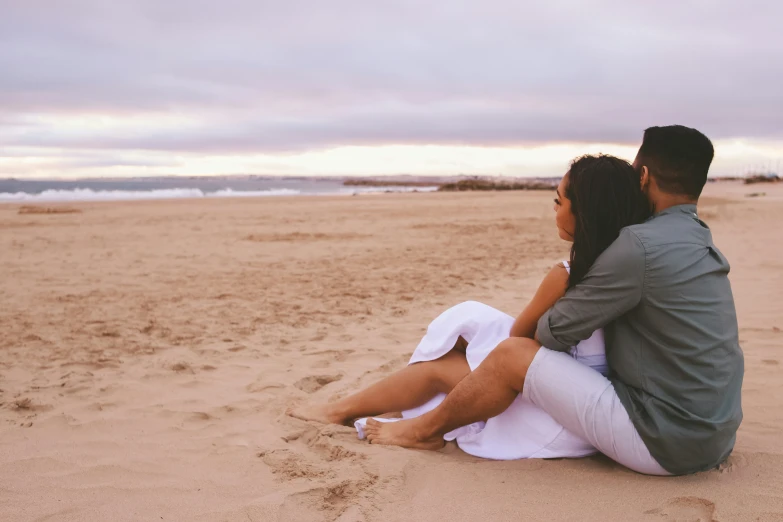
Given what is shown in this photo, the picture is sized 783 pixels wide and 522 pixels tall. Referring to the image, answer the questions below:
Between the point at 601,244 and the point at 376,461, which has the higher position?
the point at 601,244

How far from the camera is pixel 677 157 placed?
2.29m

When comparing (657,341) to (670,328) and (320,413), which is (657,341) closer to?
(670,328)

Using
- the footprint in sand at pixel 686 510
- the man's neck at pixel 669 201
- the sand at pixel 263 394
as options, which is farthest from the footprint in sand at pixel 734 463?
the man's neck at pixel 669 201

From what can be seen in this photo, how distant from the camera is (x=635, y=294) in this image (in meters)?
2.21

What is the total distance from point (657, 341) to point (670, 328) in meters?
0.07

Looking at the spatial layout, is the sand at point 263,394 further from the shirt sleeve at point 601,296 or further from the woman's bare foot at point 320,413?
the shirt sleeve at point 601,296

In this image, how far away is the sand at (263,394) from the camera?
7.57 feet

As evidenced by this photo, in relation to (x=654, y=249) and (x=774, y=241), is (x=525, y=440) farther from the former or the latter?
(x=774, y=241)

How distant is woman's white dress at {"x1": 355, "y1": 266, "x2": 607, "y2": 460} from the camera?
8.45ft

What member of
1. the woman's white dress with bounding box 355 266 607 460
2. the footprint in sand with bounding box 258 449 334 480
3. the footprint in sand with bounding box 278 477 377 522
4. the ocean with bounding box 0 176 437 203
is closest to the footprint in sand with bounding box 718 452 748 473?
the woman's white dress with bounding box 355 266 607 460

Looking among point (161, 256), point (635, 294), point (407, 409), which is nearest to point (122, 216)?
point (161, 256)

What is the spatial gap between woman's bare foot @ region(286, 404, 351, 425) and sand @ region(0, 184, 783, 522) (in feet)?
0.20

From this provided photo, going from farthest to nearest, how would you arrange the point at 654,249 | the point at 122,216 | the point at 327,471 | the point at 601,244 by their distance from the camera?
the point at 122,216 < the point at 327,471 < the point at 601,244 < the point at 654,249

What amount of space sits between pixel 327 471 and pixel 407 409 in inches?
25.0
